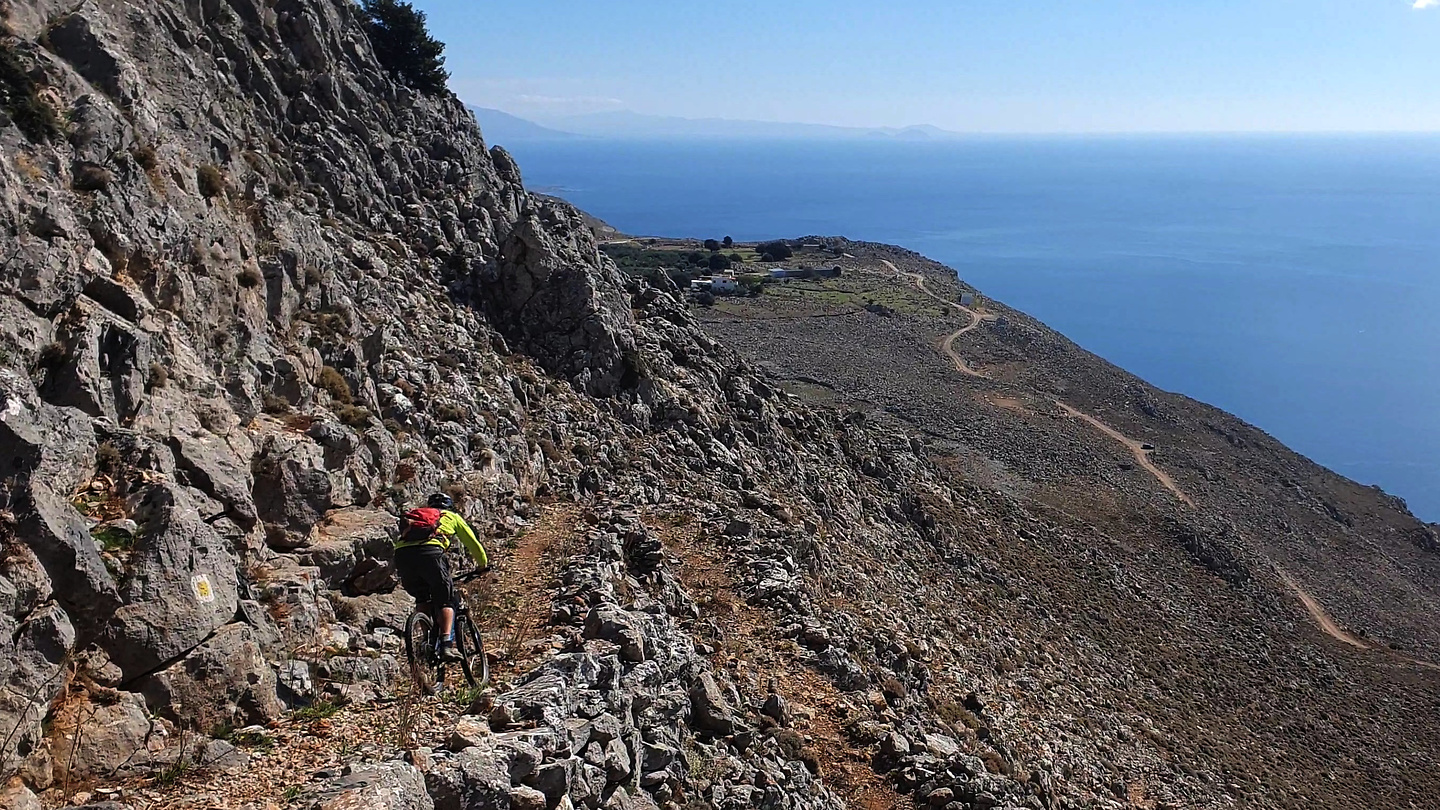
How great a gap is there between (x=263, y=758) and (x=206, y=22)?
1773cm

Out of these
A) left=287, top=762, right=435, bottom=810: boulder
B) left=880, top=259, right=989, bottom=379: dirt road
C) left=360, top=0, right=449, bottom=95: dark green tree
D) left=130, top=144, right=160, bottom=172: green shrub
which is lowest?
left=880, top=259, right=989, bottom=379: dirt road

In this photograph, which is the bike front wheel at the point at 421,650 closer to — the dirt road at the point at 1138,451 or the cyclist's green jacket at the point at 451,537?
the cyclist's green jacket at the point at 451,537

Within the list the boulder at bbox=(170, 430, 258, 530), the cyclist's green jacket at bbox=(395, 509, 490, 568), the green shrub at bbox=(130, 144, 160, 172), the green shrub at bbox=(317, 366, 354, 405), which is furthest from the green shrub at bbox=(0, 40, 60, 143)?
the cyclist's green jacket at bbox=(395, 509, 490, 568)

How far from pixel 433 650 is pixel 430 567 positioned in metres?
0.79

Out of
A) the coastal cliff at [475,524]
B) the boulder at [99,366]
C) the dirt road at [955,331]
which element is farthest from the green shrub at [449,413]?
the dirt road at [955,331]

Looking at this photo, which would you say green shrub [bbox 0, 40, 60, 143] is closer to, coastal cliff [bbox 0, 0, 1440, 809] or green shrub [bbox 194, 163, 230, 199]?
coastal cliff [bbox 0, 0, 1440, 809]

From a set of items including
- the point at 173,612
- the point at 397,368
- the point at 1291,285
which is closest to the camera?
the point at 173,612

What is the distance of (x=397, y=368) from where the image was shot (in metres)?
15.6

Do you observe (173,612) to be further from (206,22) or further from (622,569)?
(206,22)

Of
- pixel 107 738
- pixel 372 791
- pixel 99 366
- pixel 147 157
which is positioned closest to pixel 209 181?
pixel 147 157

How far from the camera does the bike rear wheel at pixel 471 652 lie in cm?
820

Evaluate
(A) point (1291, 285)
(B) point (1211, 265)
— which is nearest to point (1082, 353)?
(A) point (1291, 285)

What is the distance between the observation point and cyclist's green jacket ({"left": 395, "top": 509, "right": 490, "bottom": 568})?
8336 millimetres

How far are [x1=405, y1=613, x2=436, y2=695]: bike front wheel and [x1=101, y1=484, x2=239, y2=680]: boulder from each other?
1514mm
